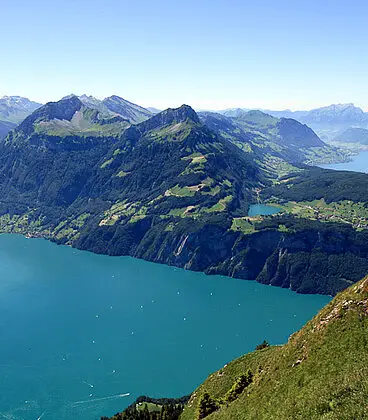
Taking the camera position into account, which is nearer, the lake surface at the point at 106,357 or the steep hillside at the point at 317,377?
the steep hillside at the point at 317,377

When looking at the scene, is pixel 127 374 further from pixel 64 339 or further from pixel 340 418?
pixel 340 418

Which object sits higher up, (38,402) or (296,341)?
(296,341)

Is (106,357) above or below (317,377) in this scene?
below

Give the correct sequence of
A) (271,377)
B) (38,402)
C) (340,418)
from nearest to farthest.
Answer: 1. (340,418)
2. (271,377)
3. (38,402)

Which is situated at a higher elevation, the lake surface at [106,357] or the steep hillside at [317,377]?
the steep hillside at [317,377]

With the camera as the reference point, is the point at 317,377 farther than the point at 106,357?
No

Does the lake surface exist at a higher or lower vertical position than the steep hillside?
lower

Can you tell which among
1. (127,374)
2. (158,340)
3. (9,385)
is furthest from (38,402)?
(158,340)

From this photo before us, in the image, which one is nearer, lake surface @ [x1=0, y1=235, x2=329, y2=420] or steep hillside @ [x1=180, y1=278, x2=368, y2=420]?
steep hillside @ [x1=180, y1=278, x2=368, y2=420]
